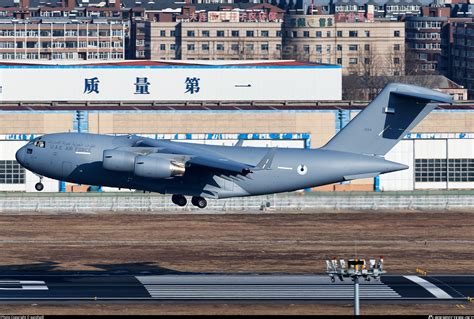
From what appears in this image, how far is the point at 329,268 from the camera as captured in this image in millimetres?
75250

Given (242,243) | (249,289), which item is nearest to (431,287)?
(249,289)

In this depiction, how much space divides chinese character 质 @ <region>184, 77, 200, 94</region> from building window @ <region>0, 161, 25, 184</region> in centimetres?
3238

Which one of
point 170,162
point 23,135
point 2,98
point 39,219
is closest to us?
point 170,162

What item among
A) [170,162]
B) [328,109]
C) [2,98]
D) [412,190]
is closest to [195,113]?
[328,109]

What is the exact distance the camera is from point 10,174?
124 m

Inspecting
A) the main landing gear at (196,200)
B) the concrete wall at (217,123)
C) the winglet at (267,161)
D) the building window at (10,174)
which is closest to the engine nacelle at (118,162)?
the main landing gear at (196,200)

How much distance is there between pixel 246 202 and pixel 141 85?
3850cm

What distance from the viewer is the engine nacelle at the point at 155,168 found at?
80.0 meters

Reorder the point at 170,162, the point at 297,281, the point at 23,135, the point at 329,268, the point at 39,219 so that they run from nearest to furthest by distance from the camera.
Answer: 1. the point at 329,268
2. the point at 170,162
3. the point at 297,281
4. the point at 39,219
5. the point at 23,135

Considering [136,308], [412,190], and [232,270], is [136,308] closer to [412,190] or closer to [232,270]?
[232,270]

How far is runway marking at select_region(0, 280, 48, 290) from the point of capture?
281 feet

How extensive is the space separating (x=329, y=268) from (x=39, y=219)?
42036 millimetres

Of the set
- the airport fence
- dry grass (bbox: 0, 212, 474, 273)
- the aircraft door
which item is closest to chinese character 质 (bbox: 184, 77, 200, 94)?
the airport fence

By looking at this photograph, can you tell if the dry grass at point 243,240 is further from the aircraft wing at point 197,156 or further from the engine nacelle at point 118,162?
the engine nacelle at point 118,162
